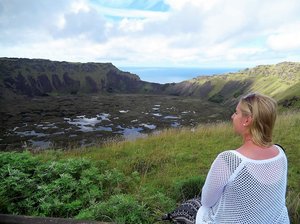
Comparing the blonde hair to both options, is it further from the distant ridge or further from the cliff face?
the cliff face

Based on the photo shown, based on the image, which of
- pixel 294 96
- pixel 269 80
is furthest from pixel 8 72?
pixel 294 96

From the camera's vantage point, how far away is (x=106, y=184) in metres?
7.65

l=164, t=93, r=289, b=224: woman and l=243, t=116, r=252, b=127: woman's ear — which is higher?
l=243, t=116, r=252, b=127: woman's ear

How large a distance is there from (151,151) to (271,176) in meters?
8.21

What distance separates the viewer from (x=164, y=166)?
9773 millimetres

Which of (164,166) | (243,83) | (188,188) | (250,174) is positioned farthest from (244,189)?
(243,83)

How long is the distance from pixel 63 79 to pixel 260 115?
151202 mm

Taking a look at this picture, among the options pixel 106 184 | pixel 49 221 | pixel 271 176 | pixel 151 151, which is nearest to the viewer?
pixel 271 176

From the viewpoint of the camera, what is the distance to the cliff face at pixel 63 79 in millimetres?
128625

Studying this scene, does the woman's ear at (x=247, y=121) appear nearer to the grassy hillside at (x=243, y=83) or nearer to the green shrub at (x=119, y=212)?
the green shrub at (x=119, y=212)

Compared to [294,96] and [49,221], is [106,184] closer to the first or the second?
[49,221]

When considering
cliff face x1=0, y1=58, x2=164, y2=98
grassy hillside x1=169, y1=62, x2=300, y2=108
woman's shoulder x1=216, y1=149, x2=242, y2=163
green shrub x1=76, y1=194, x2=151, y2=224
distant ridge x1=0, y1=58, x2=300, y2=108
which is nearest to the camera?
woman's shoulder x1=216, y1=149, x2=242, y2=163

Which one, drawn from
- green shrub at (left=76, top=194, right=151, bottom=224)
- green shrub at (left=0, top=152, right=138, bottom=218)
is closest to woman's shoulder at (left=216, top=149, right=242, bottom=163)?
green shrub at (left=76, top=194, right=151, bottom=224)

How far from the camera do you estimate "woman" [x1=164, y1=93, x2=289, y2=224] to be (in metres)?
3.27
